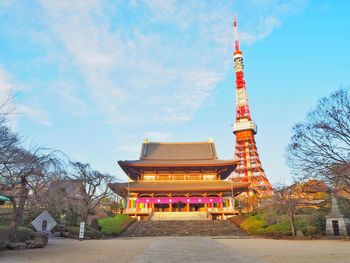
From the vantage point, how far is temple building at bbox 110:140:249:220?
37781 mm

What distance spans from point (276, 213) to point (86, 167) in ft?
60.2

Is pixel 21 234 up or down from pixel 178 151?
down

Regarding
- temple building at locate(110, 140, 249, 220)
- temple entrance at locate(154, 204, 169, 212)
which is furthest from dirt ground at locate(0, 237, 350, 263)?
temple entrance at locate(154, 204, 169, 212)

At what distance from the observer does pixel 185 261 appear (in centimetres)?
886

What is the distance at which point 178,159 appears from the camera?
45219 mm

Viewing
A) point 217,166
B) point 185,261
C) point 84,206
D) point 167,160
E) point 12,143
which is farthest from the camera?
point 167,160

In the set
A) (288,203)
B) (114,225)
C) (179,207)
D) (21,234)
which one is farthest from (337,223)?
(179,207)

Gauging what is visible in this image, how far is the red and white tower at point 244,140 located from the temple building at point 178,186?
76.8ft

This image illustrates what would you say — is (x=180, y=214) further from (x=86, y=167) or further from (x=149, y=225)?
(x=86, y=167)

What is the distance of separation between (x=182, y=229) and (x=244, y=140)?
47.0 metres

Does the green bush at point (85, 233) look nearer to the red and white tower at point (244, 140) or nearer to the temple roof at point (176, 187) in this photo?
the temple roof at point (176, 187)

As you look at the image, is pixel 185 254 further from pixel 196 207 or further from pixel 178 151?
pixel 178 151

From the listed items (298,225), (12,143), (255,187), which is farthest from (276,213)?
(255,187)

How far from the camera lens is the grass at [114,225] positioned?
24575 mm
